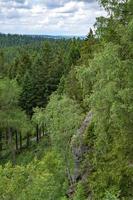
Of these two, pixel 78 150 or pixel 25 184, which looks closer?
pixel 25 184

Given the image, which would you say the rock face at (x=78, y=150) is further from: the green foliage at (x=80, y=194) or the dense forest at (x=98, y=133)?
the green foliage at (x=80, y=194)

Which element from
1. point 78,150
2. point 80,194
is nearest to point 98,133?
point 80,194

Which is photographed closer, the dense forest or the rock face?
the dense forest

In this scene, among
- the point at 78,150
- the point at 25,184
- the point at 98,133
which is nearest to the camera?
the point at 98,133

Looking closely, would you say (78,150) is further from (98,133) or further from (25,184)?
(98,133)

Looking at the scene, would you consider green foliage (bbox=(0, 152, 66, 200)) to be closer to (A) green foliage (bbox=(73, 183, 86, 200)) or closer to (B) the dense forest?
(B) the dense forest

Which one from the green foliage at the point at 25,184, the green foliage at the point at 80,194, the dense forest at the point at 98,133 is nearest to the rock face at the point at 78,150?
the dense forest at the point at 98,133

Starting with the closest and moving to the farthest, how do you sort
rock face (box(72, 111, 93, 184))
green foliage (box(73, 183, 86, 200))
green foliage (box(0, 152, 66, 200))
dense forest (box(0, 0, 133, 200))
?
dense forest (box(0, 0, 133, 200)) < green foliage (box(73, 183, 86, 200)) < green foliage (box(0, 152, 66, 200)) < rock face (box(72, 111, 93, 184))

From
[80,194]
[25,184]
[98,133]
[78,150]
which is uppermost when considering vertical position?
[98,133]

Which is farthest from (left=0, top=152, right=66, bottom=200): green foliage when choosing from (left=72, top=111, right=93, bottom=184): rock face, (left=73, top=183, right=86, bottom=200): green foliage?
(left=73, top=183, right=86, bottom=200): green foliage

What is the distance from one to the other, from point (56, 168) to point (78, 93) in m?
14.6

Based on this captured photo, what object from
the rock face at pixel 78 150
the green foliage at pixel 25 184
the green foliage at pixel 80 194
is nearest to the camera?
the green foliage at pixel 80 194

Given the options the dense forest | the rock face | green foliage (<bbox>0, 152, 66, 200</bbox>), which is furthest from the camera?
the rock face

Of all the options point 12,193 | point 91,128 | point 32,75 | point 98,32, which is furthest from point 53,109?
point 32,75
